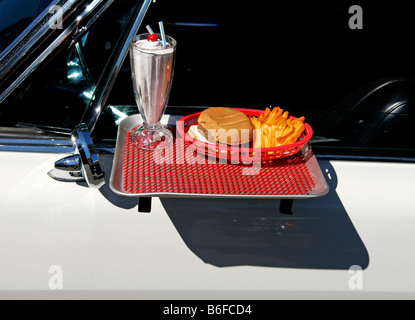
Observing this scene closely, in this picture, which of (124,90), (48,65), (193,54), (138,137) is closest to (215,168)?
(138,137)

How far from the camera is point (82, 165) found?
0.90 meters

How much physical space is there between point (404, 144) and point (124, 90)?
0.76m

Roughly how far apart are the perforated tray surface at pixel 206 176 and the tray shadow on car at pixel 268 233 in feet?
0.27

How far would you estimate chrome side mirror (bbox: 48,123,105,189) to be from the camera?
0.89m

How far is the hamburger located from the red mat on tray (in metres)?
0.04

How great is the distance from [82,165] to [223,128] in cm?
27

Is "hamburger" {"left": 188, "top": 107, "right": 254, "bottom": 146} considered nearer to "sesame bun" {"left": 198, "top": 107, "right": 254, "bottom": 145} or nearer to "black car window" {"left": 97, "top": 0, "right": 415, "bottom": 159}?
"sesame bun" {"left": 198, "top": 107, "right": 254, "bottom": 145}

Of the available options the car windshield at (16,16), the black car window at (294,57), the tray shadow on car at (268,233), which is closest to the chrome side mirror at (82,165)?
the tray shadow on car at (268,233)

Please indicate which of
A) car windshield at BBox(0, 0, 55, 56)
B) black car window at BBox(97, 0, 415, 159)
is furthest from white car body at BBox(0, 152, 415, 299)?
black car window at BBox(97, 0, 415, 159)

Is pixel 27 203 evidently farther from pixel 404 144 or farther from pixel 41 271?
pixel 404 144

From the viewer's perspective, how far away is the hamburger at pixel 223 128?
899 mm

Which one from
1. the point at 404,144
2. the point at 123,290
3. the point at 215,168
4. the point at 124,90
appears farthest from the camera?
the point at 124,90

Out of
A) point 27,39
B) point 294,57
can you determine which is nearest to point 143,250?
point 27,39

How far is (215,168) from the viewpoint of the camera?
0.89 meters
